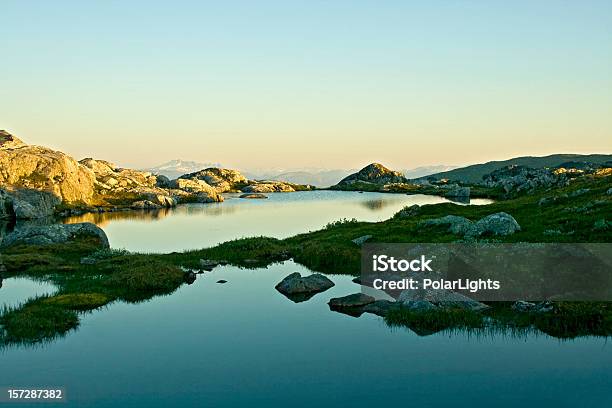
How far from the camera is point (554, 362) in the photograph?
22.9 meters

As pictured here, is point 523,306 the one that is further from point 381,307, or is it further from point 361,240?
point 361,240

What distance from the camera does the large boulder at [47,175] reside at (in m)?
136

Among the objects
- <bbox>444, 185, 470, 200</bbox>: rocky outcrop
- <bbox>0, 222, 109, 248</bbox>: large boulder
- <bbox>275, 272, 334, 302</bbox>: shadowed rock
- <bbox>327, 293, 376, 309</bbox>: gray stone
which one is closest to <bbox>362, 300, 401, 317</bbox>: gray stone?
<bbox>327, 293, 376, 309</bbox>: gray stone

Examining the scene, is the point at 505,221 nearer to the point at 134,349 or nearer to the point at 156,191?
the point at 134,349

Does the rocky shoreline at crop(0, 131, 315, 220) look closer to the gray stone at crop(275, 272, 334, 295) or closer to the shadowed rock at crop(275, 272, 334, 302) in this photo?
the gray stone at crop(275, 272, 334, 295)

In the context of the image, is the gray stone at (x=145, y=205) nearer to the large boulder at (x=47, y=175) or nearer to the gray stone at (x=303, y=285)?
the large boulder at (x=47, y=175)

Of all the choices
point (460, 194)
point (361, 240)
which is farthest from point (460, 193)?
point (361, 240)

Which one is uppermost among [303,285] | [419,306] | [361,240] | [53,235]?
[361,240]

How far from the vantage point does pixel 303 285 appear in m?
39.3

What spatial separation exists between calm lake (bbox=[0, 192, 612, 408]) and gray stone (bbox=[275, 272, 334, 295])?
4023 mm

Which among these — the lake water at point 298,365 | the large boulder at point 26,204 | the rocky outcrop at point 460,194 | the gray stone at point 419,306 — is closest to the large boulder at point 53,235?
the lake water at point 298,365

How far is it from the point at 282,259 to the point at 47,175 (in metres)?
115

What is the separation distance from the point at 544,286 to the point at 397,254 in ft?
58.4

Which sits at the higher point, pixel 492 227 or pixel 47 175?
pixel 47 175
